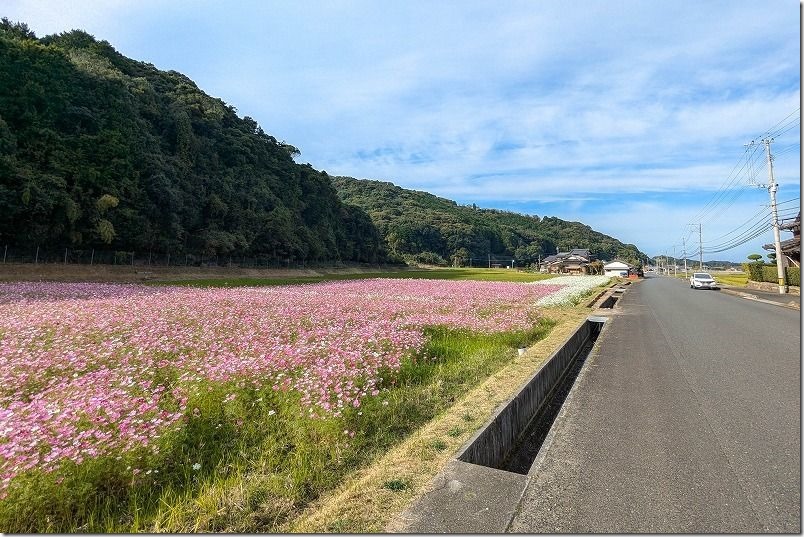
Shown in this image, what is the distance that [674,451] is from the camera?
163 inches

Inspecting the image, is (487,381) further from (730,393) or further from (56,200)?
(56,200)

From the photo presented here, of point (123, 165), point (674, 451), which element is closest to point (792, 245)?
point (674, 451)

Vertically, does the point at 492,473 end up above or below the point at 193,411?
below

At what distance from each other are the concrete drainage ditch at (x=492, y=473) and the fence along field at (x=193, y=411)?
0.96 metres

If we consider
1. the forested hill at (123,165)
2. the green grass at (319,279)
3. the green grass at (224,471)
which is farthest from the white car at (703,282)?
the forested hill at (123,165)

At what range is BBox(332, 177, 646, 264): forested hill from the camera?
119 meters

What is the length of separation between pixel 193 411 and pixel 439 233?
12518cm

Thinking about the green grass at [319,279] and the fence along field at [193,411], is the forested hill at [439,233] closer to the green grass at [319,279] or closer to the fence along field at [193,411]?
the green grass at [319,279]

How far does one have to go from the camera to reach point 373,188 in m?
174

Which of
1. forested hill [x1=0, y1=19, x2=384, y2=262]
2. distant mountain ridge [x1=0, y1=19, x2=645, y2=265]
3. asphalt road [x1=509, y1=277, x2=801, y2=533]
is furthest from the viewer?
distant mountain ridge [x1=0, y1=19, x2=645, y2=265]

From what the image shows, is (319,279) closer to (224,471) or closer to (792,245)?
(224,471)

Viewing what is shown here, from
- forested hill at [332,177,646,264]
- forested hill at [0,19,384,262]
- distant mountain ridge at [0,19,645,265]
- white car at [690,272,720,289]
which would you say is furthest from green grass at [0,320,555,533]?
forested hill at [332,177,646,264]

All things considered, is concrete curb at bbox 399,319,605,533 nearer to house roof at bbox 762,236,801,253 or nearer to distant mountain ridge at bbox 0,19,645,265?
distant mountain ridge at bbox 0,19,645,265

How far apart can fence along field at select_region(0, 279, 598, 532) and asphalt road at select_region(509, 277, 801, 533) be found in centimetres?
171
